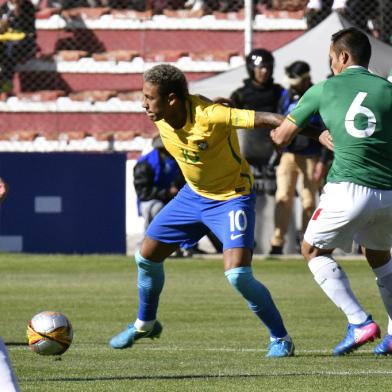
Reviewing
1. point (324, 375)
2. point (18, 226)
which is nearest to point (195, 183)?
point (324, 375)

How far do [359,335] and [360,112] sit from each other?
1.55 metres

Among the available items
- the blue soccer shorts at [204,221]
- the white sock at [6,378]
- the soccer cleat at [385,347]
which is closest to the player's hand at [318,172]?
the blue soccer shorts at [204,221]

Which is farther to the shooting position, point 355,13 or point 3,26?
point 3,26

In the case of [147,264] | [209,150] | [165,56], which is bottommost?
[165,56]

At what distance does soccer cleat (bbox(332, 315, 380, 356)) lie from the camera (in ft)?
29.7

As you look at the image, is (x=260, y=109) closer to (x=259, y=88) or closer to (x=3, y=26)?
(x=259, y=88)

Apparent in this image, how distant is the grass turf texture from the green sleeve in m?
1.59

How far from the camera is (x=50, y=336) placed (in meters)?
9.09

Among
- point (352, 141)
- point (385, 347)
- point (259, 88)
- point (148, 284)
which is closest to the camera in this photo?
point (352, 141)

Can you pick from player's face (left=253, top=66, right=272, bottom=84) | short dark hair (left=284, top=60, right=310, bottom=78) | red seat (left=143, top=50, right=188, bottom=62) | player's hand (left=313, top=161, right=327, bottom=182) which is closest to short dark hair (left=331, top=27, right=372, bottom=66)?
short dark hair (left=284, top=60, right=310, bottom=78)

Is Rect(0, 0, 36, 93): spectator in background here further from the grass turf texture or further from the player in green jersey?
the player in green jersey

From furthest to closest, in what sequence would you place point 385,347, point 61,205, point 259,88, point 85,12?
point 85,12 < point 61,205 < point 259,88 < point 385,347

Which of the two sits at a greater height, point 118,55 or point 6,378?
point 6,378

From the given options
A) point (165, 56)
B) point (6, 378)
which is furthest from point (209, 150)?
point (165, 56)
